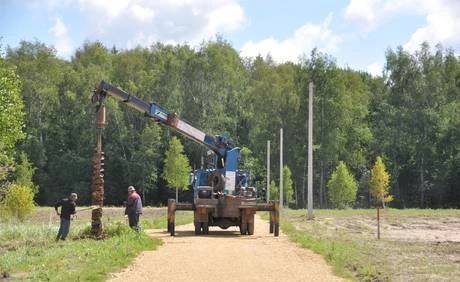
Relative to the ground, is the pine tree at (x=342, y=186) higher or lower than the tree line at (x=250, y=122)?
lower

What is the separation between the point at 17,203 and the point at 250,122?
1728 inches

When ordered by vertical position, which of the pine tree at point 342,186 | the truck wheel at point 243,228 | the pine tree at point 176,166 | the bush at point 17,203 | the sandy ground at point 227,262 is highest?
the pine tree at point 176,166

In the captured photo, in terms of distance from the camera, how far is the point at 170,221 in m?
25.0

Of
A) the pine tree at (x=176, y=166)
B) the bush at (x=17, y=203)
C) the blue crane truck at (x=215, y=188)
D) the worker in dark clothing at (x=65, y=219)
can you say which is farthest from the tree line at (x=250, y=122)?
the worker in dark clothing at (x=65, y=219)

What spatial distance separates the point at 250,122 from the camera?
8156 centimetres

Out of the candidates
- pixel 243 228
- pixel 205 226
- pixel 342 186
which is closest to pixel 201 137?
pixel 205 226

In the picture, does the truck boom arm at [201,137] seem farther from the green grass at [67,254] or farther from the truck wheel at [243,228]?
the green grass at [67,254]

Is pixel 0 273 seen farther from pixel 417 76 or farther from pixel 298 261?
pixel 417 76

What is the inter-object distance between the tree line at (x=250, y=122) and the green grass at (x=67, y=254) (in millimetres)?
51212

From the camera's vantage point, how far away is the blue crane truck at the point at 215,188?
25422 millimetres

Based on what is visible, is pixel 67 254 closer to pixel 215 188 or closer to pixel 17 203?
pixel 215 188

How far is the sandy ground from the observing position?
46.7 ft

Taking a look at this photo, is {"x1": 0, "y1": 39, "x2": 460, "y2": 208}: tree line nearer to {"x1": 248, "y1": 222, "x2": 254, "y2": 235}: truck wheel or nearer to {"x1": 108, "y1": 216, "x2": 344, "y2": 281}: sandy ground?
{"x1": 248, "y1": 222, "x2": 254, "y2": 235}: truck wheel

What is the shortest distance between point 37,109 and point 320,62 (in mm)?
31189
